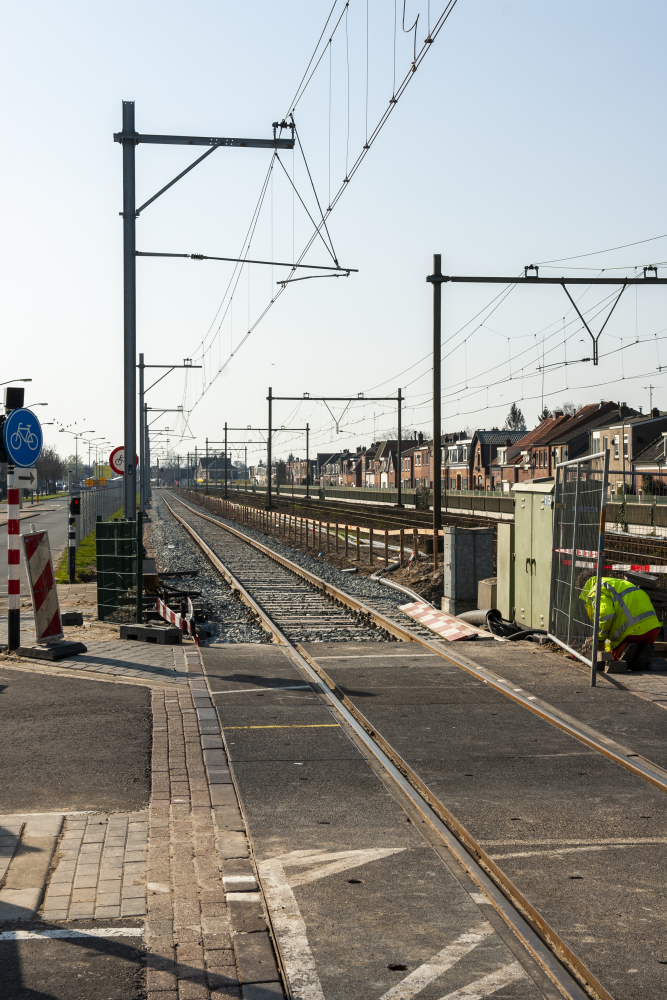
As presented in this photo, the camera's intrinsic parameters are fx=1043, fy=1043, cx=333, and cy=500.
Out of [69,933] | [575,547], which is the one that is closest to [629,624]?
[575,547]

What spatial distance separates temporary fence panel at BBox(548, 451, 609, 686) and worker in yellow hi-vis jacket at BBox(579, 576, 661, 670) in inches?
9.4

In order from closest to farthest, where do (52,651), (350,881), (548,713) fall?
(350,881)
(548,713)
(52,651)

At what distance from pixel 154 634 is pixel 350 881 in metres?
8.14

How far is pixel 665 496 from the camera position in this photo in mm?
38344

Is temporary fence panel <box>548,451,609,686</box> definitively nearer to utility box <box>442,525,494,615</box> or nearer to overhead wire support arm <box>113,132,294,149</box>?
utility box <box>442,525,494,615</box>

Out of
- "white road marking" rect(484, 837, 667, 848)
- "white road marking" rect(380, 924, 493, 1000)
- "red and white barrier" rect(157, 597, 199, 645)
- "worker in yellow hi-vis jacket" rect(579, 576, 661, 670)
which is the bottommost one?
"white road marking" rect(484, 837, 667, 848)

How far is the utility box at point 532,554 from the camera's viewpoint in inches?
500

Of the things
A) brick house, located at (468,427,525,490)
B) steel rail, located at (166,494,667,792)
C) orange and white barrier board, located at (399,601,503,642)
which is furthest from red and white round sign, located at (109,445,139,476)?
brick house, located at (468,427,525,490)

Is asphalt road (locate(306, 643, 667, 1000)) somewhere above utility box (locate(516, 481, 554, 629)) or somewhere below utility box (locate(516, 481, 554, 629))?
below

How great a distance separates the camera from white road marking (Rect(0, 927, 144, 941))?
14.2 feet

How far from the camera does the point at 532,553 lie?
1318 centimetres

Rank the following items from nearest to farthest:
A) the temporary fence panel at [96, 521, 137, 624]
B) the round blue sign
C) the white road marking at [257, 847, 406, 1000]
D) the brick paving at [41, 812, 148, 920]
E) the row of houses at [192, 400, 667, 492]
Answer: the white road marking at [257, 847, 406, 1000] < the brick paving at [41, 812, 148, 920] < the round blue sign < the temporary fence panel at [96, 521, 137, 624] < the row of houses at [192, 400, 667, 492]

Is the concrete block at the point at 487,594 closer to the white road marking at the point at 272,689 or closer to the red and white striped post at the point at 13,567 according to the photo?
the white road marking at the point at 272,689

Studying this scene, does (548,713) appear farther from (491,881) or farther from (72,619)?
(72,619)
